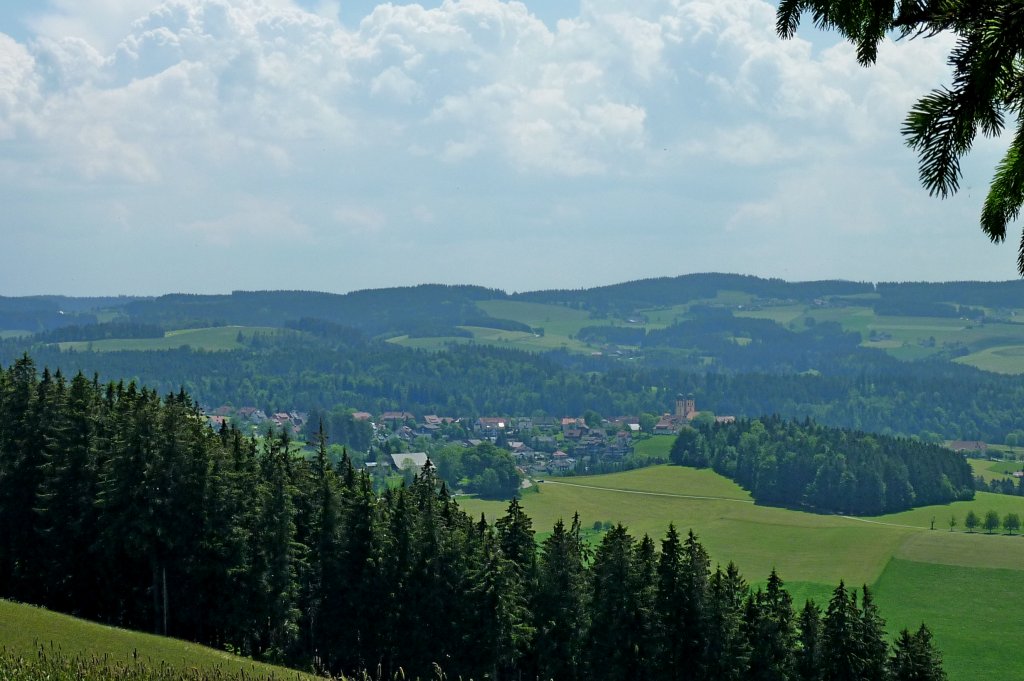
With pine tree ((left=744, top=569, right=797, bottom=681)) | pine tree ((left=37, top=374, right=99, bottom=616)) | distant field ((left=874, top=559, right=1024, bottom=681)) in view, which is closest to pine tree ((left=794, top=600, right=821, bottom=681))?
pine tree ((left=744, top=569, right=797, bottom=681))

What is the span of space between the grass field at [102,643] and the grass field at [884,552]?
2696 inches

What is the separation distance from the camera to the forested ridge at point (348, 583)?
5772cm

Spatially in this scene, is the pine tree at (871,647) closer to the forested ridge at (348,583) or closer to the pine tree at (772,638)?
the forested ridge at (348,583)

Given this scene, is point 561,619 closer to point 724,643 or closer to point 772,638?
point 724,643

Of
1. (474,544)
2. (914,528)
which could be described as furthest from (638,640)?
(914,528)

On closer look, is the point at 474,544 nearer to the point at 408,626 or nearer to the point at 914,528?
the point at 408,626

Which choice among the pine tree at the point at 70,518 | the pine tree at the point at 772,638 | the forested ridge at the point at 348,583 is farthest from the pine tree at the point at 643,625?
the pine tree at the point at 70,518

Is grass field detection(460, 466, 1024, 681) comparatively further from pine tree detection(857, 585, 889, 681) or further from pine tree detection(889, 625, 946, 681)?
pine tree detection(857, 585, 889, 681)

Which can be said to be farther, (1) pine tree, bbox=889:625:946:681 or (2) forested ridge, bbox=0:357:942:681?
(2) forested ridge, bbox=0:357:942:681

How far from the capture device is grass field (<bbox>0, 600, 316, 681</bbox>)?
4259 cm

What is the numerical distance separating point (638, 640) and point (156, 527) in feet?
85.8

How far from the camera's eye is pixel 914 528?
537ft

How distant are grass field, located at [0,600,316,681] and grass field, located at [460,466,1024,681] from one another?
68.5m

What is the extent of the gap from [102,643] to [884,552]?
11775cm
